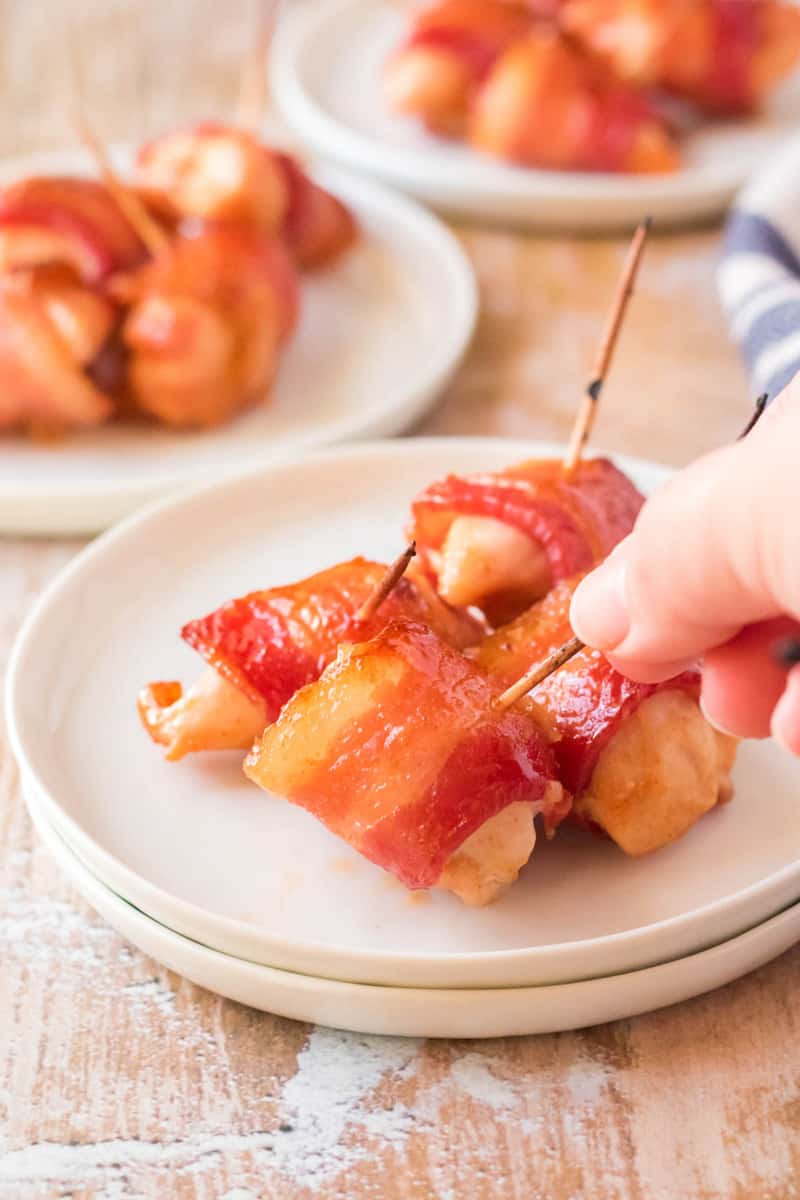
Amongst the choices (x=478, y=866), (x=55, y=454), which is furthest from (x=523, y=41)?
(x=478, y=866)

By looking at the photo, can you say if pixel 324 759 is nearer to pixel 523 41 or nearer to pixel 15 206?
pixel 15 206

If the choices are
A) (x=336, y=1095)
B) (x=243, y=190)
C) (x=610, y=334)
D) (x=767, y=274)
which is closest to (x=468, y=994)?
(x=336, y=1095)

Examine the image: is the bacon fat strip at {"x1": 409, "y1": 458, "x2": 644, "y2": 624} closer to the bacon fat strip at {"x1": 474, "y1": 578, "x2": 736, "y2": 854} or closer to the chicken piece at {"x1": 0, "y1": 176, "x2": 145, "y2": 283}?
the bacon fat strip at {"x1": 474, "y1": 578, "x2": 736, "y2": 854}

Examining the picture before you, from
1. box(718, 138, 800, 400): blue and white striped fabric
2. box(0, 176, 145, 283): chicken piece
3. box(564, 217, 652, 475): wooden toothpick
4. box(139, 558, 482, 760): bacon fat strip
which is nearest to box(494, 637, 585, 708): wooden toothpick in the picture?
box(139, 558, 482, 760): bacon fat strip

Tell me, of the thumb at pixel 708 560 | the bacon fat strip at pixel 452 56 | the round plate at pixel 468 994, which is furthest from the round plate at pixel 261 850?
the bacon fat strip at pixel 452 56

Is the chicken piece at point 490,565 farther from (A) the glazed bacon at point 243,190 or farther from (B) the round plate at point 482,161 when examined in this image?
(B) the round plate at point 482,161
